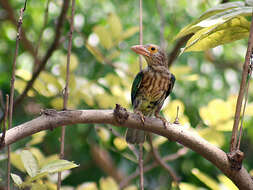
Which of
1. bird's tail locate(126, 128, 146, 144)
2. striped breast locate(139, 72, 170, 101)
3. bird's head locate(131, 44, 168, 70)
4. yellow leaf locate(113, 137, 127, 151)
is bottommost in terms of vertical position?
yellow leaf locate(113, 137, 127, 151)

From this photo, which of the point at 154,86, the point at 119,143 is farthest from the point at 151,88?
the point at 119,143

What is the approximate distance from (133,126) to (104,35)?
1.69 meters

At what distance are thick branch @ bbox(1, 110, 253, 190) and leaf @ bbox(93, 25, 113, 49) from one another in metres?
1.62

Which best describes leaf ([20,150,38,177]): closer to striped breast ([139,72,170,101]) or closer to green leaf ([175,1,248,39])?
green leaf ([175,1,248,39])

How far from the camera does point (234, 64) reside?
5758mm

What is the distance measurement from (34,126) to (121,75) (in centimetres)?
200

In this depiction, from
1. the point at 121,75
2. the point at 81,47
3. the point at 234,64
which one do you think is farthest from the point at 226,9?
the point at 234,64

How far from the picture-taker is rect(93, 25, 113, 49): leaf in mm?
3325

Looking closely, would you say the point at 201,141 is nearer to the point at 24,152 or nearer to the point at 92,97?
the point at 24,152

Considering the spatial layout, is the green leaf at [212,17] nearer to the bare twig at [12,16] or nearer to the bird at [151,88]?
the bird at [151,88]

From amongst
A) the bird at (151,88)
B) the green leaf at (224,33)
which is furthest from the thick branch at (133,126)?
the bird at (151,88)

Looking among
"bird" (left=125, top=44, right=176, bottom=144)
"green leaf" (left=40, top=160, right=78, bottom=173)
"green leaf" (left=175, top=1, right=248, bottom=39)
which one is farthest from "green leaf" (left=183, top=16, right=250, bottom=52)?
"bird" (left=125, top=44, right=176, bottom=144)

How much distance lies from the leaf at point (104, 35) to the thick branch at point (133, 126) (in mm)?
1623

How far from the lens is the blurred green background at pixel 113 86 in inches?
122
